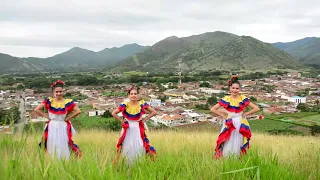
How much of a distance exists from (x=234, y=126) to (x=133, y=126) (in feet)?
5.20

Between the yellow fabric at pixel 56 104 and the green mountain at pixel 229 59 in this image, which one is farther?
the green mountain at pixel 229 59

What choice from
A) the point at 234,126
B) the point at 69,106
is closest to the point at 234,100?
the point at 234,126

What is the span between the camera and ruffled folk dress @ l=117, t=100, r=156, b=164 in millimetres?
4590

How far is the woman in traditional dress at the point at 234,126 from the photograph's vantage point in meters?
4.79

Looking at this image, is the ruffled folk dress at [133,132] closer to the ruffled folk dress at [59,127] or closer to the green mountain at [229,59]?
the ruffled folk dress at [59,127]

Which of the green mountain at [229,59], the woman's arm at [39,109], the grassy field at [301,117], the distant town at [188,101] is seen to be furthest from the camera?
the green mountain at [229,59]

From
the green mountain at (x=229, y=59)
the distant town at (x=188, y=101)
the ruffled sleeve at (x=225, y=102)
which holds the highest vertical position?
the green mountain at (x=229, y=59)

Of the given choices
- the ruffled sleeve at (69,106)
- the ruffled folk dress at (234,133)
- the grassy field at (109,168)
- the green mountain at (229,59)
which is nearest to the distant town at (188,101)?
the ruffled sleeve at (69,106)

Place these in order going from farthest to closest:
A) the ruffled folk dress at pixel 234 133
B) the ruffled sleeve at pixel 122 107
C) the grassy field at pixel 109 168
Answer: the ruffled sleeve at pixel 122 107
the ruffled folk dress at pixel 234 133
the grassy field at pixel 109 168

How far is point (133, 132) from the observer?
4.77 metres

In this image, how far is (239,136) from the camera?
191 inches

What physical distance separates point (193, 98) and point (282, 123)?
29.9 metres

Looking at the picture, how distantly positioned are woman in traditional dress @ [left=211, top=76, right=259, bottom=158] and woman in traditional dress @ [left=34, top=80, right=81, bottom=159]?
226 centimetres

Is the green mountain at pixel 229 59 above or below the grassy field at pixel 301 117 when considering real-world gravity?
above
